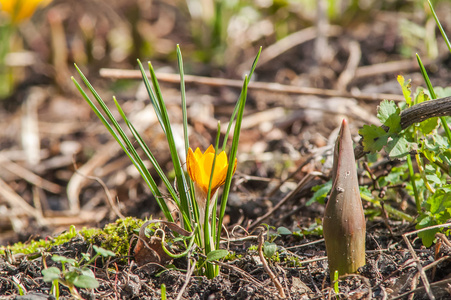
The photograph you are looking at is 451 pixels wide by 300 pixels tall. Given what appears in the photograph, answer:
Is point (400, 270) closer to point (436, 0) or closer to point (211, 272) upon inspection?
point (211, 272)

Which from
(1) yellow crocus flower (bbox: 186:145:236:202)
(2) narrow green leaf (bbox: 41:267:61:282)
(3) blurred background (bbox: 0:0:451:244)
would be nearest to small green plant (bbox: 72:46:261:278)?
(1) yellow crocus flower (bbox: 186:145:236:202)

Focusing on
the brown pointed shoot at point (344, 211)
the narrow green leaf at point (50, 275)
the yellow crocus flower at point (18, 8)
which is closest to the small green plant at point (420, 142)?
the brown pointed shoot at point (344, 211)

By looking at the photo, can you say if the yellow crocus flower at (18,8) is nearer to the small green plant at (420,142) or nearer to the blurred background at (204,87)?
the blurred background at (204,87)

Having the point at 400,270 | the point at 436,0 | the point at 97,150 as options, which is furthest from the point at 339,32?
the point at 400,270

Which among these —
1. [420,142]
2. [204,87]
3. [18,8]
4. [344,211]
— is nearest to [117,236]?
[344,211]

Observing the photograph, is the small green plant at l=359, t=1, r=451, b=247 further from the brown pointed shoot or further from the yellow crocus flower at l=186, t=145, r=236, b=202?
the yellow crocus flower at l=186, t=145, r=236, b=202
